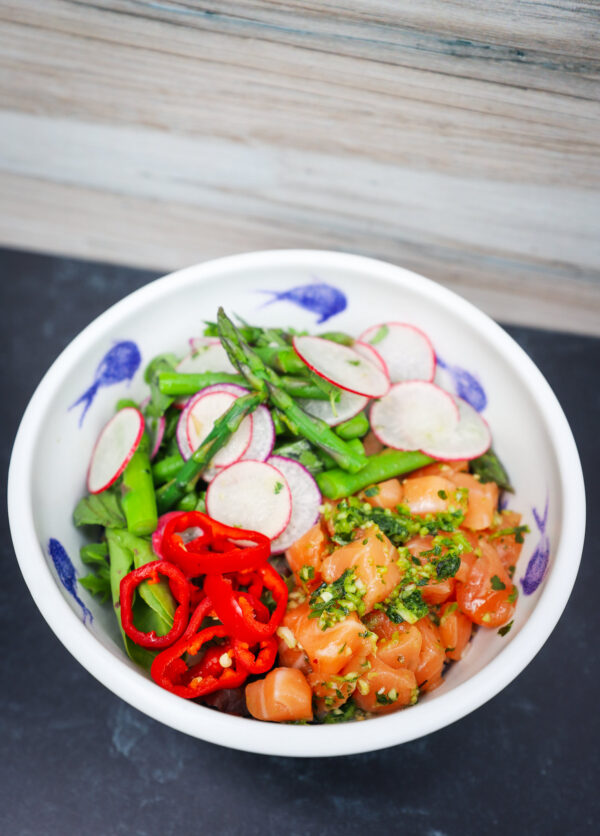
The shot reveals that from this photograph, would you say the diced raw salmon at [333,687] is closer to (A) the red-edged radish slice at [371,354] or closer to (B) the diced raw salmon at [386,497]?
(B) the diced raw salmon at [386,497]

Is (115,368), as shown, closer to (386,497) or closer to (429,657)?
(386,497)

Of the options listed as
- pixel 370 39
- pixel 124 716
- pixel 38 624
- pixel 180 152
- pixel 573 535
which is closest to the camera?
pixel 573 535

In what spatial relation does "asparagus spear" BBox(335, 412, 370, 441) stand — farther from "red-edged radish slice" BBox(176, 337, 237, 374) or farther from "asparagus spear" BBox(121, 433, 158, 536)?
"asparagus spear" BBox(121, 433, 158, 536)

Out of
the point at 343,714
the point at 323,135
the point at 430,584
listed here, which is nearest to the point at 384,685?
the point at 343,714

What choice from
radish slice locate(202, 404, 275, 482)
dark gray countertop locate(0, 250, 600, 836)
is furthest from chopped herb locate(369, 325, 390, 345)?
dark gray countertop locate(0, 250, 600, 836)

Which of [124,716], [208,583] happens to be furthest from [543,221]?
[124,716]

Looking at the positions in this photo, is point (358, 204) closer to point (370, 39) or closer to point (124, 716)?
point (370, 39)
